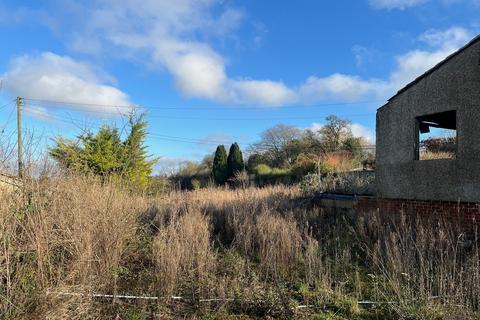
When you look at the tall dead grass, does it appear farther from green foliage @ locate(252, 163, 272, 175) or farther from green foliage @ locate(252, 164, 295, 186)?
green foliage @ locate(252, 163, 272, 175)

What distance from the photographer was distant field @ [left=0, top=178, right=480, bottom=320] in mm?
4520

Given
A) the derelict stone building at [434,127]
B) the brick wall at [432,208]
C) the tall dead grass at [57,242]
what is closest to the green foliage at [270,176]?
the brick wall at [432,208]

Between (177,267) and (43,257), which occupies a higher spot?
(43,257)

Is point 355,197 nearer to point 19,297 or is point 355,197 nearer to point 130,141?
point 130,141

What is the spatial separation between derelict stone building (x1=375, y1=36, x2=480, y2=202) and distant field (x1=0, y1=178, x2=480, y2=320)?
1.72 m

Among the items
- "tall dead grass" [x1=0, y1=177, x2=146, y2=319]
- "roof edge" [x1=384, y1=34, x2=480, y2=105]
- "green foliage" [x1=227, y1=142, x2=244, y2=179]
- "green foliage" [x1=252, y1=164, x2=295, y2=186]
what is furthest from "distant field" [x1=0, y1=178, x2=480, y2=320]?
"green foliage" [x1=227, y1=142, x2=244, y2=179]

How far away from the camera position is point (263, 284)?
586cm

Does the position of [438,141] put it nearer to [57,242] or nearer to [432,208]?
[432,208]

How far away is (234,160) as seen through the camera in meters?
41.9

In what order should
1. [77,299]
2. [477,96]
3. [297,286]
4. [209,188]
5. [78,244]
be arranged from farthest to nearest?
[209,188], [477,96], [297,286], [78,244], [77,299]

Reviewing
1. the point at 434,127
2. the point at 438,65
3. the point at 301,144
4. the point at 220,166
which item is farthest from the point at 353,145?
the point at 438,65

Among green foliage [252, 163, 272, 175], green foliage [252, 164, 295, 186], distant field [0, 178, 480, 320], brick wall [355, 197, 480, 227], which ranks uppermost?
green foliage [252, 163, 272, 175]

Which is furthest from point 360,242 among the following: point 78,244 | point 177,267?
point 78,244

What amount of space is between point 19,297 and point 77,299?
0.62 m
